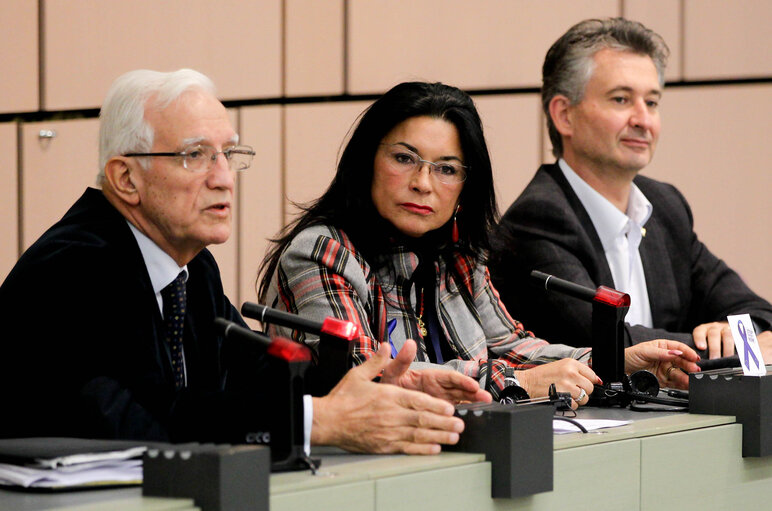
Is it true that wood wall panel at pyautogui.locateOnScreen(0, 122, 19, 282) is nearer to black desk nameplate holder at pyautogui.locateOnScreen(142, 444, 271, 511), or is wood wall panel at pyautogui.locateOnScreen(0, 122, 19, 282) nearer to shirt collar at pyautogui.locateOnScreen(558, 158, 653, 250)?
shirt collar at pyautogui.locateOnScreen(558, 158, 653, 250)

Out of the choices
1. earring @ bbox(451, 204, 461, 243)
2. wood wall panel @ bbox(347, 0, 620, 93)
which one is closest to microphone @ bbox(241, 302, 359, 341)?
earring @ bbox(451, 204, 461, 243)

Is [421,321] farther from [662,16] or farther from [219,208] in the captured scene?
[662,16]

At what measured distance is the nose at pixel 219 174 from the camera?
2074 mm

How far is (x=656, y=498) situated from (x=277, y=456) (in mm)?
757

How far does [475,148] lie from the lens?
2660mm

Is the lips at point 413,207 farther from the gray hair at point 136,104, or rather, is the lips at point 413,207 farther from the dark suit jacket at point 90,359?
the dark suit jacket at point 90,359

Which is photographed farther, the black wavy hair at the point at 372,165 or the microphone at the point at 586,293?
the black wavy hair at the point at 372,165

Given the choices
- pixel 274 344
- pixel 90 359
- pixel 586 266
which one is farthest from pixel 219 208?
pixel 586 266

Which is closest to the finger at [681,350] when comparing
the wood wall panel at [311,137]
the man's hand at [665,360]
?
the man's hand at [665,360]

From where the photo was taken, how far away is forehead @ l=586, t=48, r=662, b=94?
329 centimetres

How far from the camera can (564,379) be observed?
2330mm

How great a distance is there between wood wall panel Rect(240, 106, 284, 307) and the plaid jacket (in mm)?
1769

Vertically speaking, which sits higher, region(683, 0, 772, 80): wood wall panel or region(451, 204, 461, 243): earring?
region(683, 0, 772, 80): wood wall panel

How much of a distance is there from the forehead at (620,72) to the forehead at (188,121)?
1542 mm
